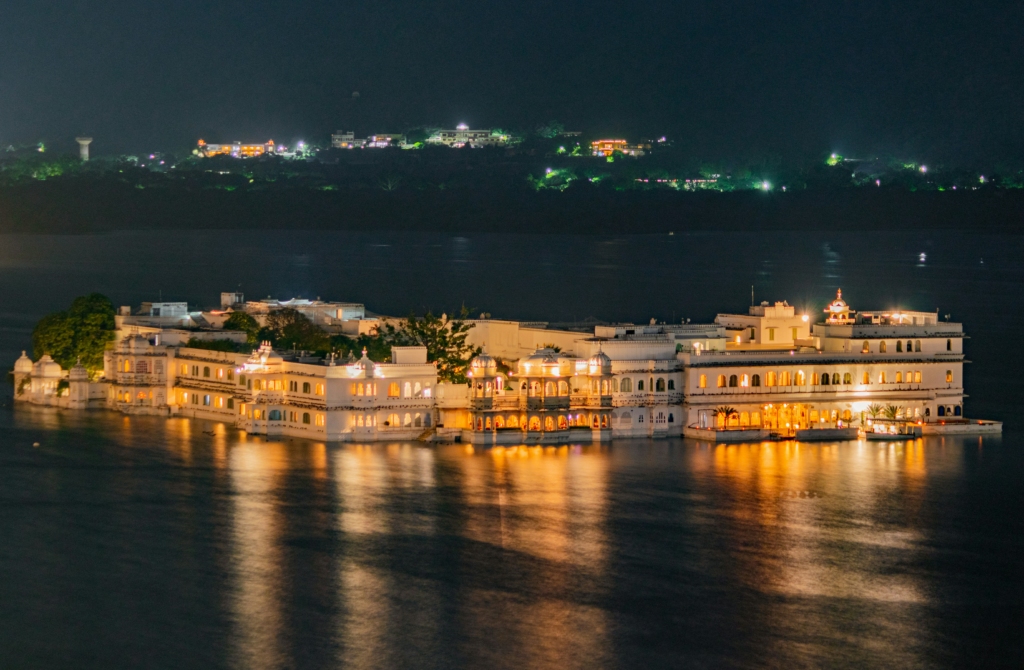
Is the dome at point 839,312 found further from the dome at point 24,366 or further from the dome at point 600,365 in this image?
the dome at point 24,366

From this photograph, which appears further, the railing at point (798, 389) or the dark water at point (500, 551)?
the railing at point (798, 389)

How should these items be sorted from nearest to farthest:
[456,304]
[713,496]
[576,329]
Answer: [713,496] → [576,329] → [456,304]

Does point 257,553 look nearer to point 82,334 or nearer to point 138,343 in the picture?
point 138,343

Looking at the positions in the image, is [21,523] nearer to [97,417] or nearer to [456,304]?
[97,417]

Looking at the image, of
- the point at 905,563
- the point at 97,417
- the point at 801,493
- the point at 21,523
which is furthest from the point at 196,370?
the point at 905,563

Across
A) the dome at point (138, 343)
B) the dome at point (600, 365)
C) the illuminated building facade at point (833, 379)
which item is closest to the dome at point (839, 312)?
the illuminated building facade at point (833, 379)

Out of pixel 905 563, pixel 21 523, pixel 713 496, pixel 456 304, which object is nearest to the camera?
pixel 905 563
